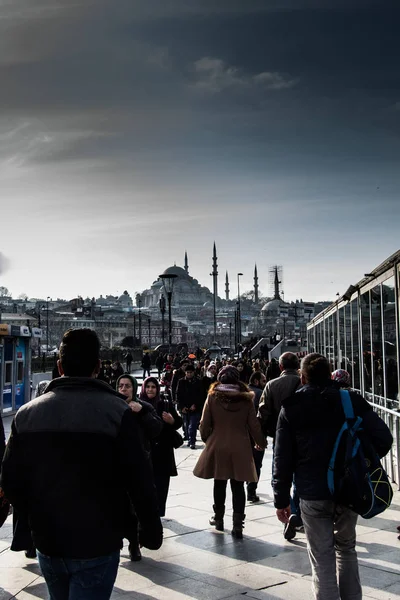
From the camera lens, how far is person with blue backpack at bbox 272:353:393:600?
392cm

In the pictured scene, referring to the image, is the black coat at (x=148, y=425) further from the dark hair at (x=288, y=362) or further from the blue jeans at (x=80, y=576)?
the blue jeans at (x=80, y=576)

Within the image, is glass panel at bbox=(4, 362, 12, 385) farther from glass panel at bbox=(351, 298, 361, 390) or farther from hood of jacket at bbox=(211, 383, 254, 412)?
hood of jacket at bbox=(211, 383, 254, 412)

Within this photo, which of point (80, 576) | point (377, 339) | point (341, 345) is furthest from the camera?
point (341, 345)

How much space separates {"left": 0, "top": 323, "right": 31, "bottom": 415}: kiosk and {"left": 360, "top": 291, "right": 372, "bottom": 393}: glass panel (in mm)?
9881

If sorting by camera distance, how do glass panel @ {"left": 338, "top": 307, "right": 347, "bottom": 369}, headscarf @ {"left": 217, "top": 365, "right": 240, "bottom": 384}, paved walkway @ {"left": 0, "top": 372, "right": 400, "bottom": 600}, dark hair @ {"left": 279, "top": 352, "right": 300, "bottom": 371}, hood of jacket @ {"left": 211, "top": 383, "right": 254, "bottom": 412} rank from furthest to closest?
glass panel @ {"left": 338, "top": 307, "right": 347, "bottom": 369} < dark hair @ {"left": 279, "top": 352, "right": 300, "bottom": 371} < headscarf @ {"left": 217, "top": 365, "right": 240, "bottom": 384} < hood of jacket @ {"left": 211, "top": 383, "right": 254, "bottom": 412} < paved walkway @ {"left": 0, "top": 372, "right": 400, "bottom": 600}

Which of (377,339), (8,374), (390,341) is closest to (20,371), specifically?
(8,374)

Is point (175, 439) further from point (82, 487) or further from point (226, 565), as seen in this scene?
point (82, 487)

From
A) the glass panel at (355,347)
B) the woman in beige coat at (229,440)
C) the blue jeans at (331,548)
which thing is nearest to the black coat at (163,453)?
the woman in beige coat at (229,440)

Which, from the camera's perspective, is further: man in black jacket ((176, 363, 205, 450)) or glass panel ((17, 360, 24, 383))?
glass panel ((17, 360, 24, 383))

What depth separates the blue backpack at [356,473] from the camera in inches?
152

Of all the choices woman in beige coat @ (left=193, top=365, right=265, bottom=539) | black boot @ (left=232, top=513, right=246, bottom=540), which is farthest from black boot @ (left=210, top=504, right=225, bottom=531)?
black boot @ (left=232, top=513, right=246, bottom=540)

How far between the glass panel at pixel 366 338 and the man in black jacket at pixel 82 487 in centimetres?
788

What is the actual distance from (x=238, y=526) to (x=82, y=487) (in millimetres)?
3916

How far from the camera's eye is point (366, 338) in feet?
35.0
